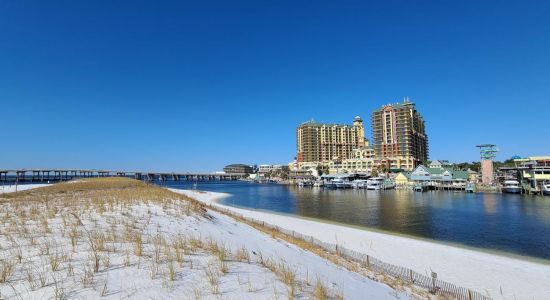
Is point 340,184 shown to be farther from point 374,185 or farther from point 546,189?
point 546,189

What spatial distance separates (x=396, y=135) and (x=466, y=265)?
160 m

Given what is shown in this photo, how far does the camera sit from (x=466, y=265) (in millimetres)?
20000

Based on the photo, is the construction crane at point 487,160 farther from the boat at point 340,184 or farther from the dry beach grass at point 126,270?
the dry beach grass at point 126,270

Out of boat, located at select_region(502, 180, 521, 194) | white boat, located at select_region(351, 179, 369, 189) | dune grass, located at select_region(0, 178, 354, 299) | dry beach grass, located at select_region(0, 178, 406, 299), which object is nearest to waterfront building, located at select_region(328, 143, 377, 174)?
white boat, located at select_region(351, 179, 369, 189)

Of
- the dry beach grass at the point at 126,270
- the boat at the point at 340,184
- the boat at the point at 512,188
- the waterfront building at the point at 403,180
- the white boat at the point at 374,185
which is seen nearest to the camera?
the dry beach grass at the point at 126,270

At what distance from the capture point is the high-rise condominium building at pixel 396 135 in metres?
166

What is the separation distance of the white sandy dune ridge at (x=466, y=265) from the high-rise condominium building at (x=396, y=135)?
15058 centimetres

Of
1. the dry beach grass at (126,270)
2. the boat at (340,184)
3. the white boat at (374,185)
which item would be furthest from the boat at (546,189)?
the dry beach grass at (126,270)

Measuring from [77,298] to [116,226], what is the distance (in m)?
7.04

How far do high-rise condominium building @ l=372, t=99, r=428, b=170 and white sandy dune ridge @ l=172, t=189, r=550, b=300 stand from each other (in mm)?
150577

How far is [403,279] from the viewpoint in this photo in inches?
529

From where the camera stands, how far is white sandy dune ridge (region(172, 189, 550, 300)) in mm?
16141

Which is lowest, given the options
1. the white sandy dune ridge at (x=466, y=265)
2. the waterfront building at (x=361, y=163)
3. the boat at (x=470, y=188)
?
the white sandy dune ridge at (x=466, y=265)

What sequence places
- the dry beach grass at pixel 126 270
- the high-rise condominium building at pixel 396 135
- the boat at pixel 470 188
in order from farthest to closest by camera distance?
the high-rise condominium building at pixel 396 135 → the boat at pixel 470 188 → the dry beach grass at pixel 126 270
